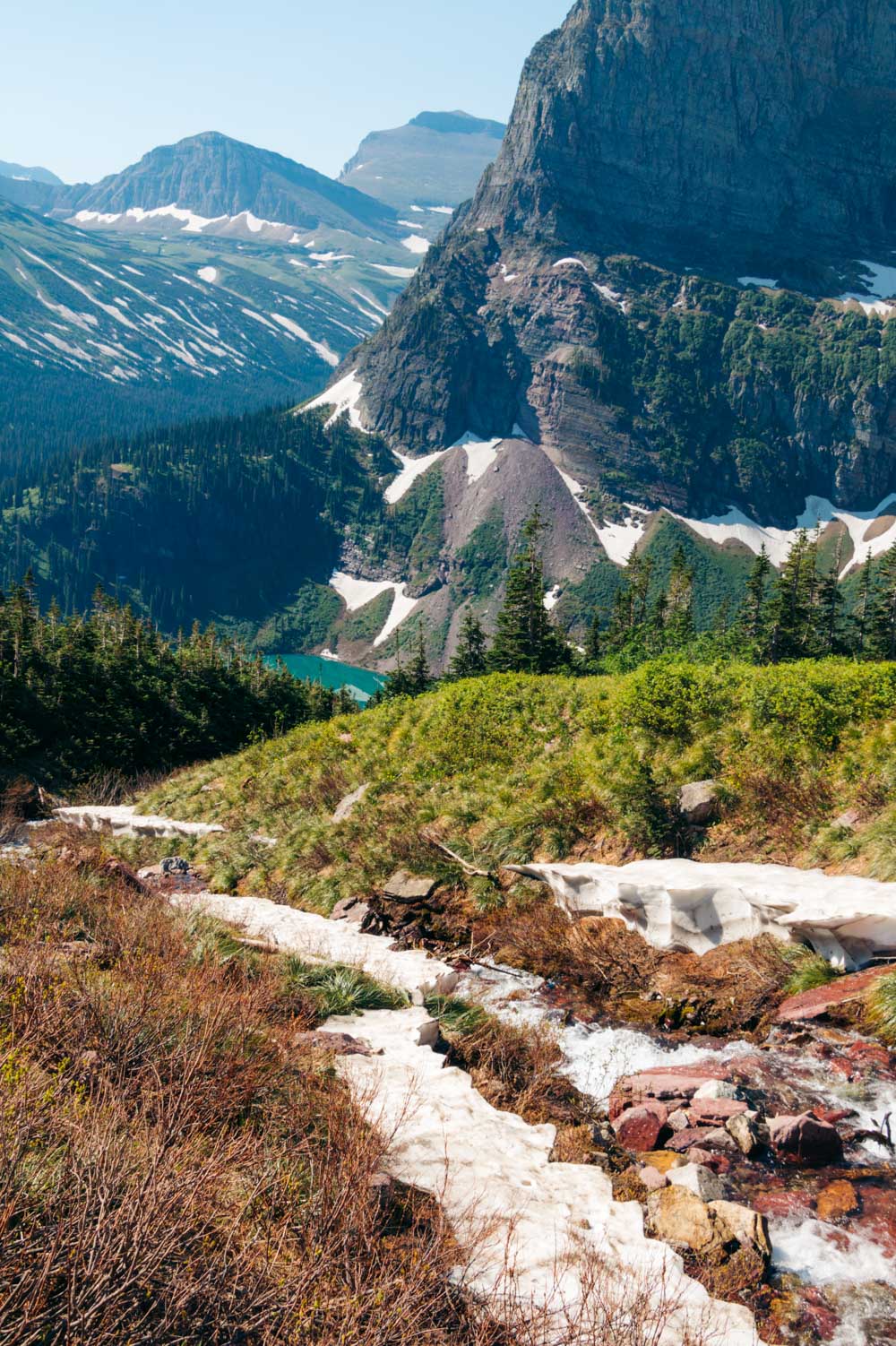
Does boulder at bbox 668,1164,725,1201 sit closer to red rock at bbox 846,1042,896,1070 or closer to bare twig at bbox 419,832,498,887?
red rock at bbox 846,1042,896,1070

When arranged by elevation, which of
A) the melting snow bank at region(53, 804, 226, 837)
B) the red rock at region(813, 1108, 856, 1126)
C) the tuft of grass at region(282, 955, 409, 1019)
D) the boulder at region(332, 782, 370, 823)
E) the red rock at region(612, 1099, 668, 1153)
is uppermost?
the red rock at region(813, 1108, 856, 1126)

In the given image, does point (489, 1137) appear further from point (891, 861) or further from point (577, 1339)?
point (891, 861)

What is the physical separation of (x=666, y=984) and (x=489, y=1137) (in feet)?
15.6

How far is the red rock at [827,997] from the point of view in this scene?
11.0 m

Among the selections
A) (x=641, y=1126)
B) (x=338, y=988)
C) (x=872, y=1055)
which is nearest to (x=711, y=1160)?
(x=641, y=1126)

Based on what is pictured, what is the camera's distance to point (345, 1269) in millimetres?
5715

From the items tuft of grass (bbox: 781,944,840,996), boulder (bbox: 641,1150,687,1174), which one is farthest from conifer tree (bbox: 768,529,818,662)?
boulder (bbox: 641,1150,687,1174)

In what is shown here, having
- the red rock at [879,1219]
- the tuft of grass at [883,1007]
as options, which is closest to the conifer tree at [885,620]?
the tuft of grass at [883,1007]

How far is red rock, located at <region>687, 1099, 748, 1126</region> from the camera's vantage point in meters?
8.99

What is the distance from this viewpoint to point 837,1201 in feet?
26.0

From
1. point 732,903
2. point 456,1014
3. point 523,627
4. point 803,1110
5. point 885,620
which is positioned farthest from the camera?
point 885,620

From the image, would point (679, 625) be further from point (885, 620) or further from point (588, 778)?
point (588, 778)

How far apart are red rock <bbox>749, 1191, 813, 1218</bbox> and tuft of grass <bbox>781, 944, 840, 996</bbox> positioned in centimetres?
396

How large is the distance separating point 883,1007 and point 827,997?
36.7 inches
